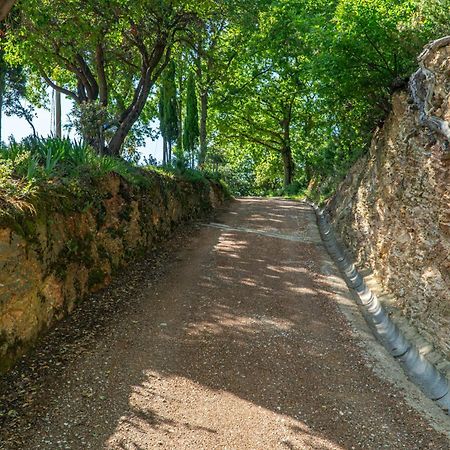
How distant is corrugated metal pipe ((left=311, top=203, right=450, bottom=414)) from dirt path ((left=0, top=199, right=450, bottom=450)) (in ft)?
1.44

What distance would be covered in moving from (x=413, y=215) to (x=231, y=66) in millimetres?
18468

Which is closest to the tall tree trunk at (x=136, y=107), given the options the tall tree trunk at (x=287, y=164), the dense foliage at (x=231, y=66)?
the dense foliage at (x=231, y=66)

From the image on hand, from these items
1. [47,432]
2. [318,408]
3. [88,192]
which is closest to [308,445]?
[318,408]

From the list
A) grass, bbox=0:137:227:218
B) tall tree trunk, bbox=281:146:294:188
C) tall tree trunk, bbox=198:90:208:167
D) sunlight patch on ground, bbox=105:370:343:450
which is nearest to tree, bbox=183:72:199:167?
tall tree trunk, bbox=198:90:208:167

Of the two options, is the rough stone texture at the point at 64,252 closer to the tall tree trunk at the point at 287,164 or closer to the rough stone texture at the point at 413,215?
the rough stone texture at the point at 413,215

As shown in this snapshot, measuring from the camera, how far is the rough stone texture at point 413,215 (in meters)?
5.08

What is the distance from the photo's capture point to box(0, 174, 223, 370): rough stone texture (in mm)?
4391

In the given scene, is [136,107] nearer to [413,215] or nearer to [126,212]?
[126,212]

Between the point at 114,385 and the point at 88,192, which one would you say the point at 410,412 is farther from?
the point at 88,192

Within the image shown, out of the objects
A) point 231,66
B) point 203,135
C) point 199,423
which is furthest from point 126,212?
point 231,66

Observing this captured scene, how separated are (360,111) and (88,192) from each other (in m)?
7.51

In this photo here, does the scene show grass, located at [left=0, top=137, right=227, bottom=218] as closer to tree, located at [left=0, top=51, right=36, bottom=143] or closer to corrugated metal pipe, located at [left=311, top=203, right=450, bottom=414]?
corrugated metal pipe, located at [left=311, top=203, right=450, bottom=414]

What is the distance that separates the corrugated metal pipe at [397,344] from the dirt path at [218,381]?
1.44 ft

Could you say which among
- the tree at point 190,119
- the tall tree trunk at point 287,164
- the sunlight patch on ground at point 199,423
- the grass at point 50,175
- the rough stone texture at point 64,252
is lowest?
the sunlight patch on ground at point 199,423
